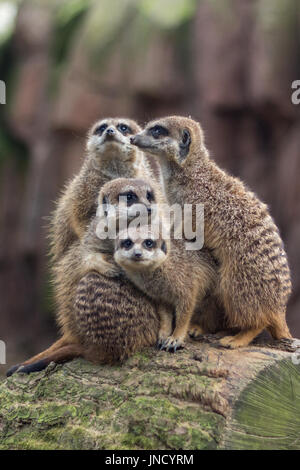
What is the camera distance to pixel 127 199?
352cm

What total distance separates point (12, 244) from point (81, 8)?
4533 millimetres

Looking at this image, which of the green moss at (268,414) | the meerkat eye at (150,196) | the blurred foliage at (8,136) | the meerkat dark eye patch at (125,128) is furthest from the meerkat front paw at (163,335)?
the blurred foliage at (8,136)

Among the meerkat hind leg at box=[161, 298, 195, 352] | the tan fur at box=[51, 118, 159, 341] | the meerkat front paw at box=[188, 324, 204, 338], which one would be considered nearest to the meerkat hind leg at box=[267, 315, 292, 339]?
the meerkat front paw at box=[188, 324, 204, 338]

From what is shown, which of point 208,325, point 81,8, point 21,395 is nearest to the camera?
point 21,395

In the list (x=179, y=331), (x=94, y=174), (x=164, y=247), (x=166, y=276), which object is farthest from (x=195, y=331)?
(x=94, y=174)

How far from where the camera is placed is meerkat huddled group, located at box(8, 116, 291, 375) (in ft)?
10.6

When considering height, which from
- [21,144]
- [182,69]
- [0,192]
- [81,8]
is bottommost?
[0,192]

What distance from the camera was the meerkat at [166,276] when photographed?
3217 millimetres

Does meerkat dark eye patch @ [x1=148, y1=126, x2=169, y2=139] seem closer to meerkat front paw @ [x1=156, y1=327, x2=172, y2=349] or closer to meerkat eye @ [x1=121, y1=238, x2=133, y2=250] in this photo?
meerkat eye @ [x1=121, y1=238, x2=133, y2=250]

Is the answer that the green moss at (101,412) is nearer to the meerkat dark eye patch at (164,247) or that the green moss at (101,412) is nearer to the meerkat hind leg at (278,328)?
the meerkat dark eye patch at (164,247)

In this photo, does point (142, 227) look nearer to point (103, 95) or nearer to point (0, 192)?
point (103, 95)

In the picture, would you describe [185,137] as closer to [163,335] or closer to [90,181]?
[90,181]

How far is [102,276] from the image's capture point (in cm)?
339
